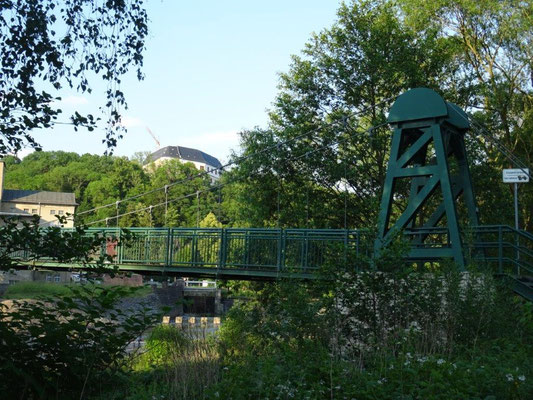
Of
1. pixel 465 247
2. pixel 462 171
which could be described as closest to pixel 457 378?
pixel 465 247

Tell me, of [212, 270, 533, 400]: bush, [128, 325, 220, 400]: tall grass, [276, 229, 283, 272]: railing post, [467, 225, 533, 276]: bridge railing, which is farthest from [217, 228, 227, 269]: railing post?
[128, 325, 220, 400]: tall grass

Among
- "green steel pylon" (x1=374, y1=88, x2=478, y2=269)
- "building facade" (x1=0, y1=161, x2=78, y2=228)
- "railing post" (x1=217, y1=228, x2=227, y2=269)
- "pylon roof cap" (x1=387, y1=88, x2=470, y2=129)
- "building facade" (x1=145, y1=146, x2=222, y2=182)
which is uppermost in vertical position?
"building facade" (x1=145, y1=146, x2=222, y2=182)

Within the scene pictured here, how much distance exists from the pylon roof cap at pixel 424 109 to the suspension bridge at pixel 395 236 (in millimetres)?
18

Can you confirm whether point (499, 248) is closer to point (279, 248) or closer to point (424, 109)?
point (424, 109)

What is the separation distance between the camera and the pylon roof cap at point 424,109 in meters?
11.7

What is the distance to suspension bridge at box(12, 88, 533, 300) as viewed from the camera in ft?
33.7

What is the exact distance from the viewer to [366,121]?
23.4 m

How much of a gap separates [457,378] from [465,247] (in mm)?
5784

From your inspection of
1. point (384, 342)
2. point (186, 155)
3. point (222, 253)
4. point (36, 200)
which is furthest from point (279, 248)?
point (186, 155)

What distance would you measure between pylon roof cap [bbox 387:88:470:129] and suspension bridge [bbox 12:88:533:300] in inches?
0.7

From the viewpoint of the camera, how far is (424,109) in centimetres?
1179

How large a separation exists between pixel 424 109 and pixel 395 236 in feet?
12.5

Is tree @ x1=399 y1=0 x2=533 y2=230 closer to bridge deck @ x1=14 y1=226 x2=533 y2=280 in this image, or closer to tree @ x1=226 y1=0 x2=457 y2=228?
tree @ x1=226 y1=0 x2=457 y2=228

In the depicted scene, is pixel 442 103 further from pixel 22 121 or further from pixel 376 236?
pixel 22 121
